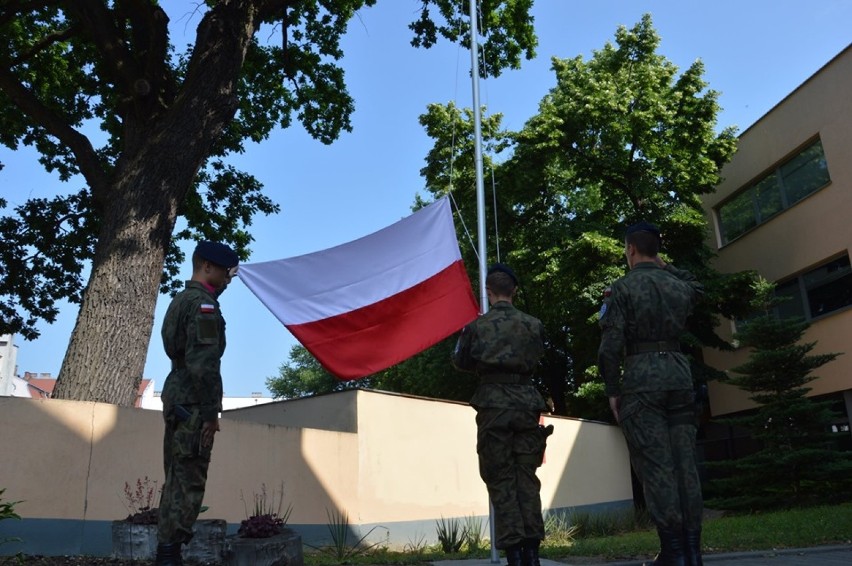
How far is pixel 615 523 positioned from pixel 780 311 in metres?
10.6

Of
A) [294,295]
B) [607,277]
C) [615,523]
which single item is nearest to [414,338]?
[294,295]

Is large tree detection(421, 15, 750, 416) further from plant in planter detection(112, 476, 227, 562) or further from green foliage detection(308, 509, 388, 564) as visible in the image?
plant in planter detection(112, 476, 227, 562)

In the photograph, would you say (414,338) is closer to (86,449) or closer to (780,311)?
(86,449)

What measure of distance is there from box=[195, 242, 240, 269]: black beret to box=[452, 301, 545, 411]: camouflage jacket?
164 centimetres

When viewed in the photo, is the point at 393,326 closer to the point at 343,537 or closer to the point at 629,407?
the point at 343,537

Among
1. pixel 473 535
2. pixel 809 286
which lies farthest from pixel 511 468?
pixel 809 286

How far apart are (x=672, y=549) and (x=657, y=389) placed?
2.85 feet

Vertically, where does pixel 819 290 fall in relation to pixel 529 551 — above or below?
above

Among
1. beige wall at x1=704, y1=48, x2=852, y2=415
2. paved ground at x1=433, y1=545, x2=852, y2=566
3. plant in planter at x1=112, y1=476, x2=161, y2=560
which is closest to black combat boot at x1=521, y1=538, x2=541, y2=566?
paved ground at x1=433, y1=545, x2=852, y2=566

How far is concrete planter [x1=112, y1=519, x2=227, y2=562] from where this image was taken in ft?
17.4

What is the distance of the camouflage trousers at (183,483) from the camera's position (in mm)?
3947

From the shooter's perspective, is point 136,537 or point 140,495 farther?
point 140,495

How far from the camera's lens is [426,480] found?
1083 cm

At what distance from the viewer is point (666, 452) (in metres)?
4.03
